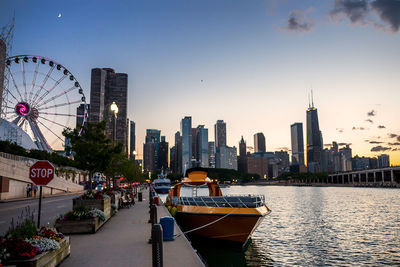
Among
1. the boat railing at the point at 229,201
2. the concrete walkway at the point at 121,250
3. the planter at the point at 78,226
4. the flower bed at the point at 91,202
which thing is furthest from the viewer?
the boat railing at the point at 229,201

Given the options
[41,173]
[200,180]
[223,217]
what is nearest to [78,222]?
[41,173]

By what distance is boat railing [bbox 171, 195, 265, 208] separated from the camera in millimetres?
19188

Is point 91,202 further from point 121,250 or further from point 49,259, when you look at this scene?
point 49,259

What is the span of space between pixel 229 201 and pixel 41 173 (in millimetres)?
14597

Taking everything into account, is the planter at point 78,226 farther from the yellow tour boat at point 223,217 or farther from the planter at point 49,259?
the yellow tour boat at point 223,217

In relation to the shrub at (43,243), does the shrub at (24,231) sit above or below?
above

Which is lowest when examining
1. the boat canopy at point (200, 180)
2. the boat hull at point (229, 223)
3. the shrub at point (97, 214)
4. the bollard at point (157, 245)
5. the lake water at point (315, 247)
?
the lake water at point (315, 247)

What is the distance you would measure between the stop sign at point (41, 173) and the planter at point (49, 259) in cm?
202

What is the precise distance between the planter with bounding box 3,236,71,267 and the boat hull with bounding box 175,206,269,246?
32.6 ft

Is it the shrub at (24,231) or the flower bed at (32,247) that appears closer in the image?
the flower bed at (32,247)

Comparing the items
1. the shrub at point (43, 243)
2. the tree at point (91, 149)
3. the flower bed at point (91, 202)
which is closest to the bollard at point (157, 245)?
the shrub at point (43, 243)

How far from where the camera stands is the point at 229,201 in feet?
71.6

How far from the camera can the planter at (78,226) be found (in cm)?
1373

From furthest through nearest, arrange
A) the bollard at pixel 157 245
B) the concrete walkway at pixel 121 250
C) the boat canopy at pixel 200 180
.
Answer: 1. the boat canopy at pixel 200 180
2. the concrete walkway at pixel 121 250
3. the bollard at pixel 157 245
